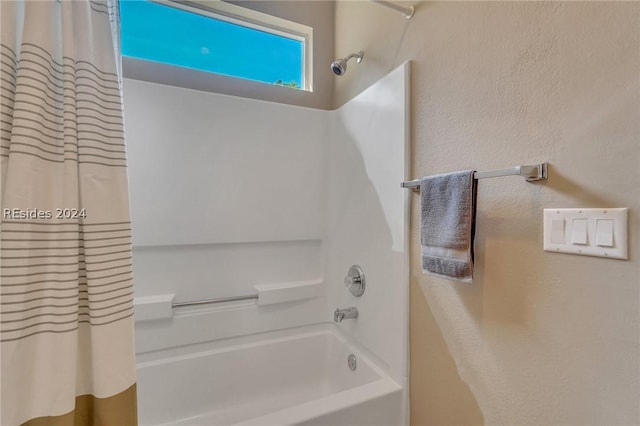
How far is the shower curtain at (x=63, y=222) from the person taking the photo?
730mm

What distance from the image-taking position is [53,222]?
78 centimetres

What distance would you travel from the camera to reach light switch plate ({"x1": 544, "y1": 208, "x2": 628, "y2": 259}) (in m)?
0.68

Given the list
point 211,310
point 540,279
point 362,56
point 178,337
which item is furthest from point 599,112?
point 178,337

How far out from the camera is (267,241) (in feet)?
6.22

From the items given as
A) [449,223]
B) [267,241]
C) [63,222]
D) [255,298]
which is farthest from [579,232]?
[255,298]

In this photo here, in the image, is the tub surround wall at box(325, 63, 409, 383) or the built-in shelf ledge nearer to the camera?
the tub surround wall at box(325, 63, 409, 383)

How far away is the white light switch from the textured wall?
0.03 metres

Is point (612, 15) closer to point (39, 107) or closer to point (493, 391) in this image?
point (493, 391)

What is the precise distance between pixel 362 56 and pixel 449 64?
2.31 feet

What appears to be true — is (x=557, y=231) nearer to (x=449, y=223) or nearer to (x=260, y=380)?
(x=449, y=223)

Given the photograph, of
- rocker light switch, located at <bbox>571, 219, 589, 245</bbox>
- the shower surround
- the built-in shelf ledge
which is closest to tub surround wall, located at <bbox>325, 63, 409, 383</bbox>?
the shower surround

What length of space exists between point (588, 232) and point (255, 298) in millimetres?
1654

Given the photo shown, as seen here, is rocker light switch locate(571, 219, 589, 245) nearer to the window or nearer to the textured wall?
the textured wall

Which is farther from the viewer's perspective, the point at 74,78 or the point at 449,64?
the point at 449,64
